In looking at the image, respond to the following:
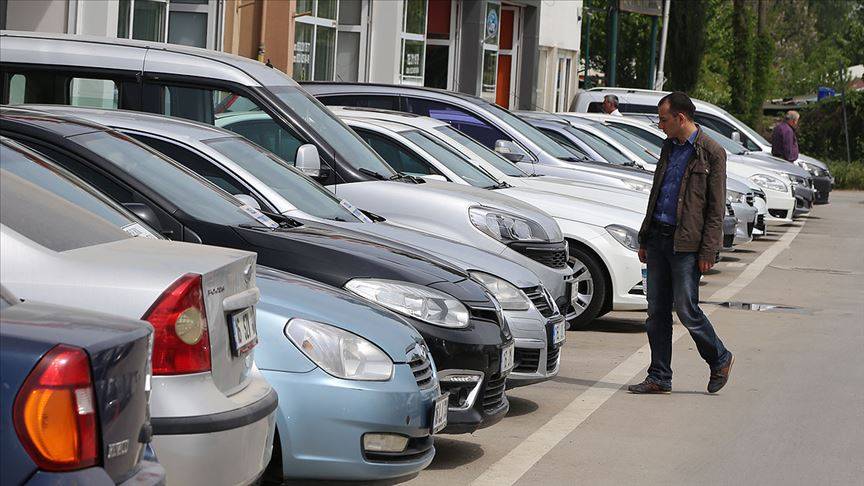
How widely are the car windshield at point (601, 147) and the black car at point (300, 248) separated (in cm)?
1117

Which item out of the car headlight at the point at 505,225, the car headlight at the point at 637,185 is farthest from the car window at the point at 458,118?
the car headlight at the point at 505,225

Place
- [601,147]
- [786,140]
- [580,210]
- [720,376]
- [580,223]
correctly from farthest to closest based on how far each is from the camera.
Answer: [786,140]
[601,147]
[580,210]
[580,223]
[720,376]

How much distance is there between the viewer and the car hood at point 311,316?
17.2 feet

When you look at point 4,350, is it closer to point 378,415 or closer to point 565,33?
point 378,415

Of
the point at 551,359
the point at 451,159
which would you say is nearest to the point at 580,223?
the point at 451,159

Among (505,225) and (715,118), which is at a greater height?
(715,118)

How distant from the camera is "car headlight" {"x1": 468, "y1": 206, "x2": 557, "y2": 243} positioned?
9.97 meters

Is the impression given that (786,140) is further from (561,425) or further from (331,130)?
(561,425)

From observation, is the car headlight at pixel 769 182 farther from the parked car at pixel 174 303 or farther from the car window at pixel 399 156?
the parked car at pixel 174 303

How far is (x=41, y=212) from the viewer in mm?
4344

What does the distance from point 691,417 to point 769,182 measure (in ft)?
46.8

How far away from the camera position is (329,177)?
9695mm

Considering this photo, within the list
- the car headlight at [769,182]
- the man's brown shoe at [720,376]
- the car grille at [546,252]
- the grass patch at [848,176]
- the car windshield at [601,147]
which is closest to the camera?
the man's brown shoe at [720,376]

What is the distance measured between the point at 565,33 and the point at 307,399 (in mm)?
39322
